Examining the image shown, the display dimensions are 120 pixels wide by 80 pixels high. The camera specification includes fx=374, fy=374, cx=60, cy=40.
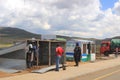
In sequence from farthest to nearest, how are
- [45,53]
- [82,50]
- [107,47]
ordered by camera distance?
1. [107,47]
2. [82,50]
3. [45,53]

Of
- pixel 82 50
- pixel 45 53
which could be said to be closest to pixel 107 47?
pixel 82 50

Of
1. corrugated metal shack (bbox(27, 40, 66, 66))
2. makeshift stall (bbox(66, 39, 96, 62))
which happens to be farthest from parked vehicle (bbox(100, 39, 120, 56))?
corrugated metal shack (bbox(27, 40, 66, 66))

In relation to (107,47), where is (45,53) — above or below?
below

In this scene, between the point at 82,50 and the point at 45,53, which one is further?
the point at 82,50

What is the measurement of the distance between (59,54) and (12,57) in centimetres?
394

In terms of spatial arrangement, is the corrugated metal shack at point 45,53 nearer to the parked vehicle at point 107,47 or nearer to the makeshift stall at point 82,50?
the makeshift stall at point 82,50

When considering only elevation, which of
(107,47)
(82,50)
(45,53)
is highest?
(107,47)

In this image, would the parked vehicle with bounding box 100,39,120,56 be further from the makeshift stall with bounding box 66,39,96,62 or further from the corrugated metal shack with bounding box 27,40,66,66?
the corrugated metal shack with bounding box 27,40,66,66

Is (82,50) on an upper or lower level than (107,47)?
lower

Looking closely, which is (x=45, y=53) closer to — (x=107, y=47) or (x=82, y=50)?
(x=82, y=50)

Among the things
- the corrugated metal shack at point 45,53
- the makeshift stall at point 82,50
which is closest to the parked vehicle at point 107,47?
the makeshift stall at point 82,50

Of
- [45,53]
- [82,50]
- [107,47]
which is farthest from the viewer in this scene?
[107,47]

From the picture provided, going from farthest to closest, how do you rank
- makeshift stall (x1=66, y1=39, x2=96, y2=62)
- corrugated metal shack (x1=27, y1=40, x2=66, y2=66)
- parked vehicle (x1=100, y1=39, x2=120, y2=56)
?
parked vehicle (x1=100, y1=39, x2=120, y2=56) < makeshift stall (x1=66, y1=39, x2=96, y2=62) < corrugated metal shack (x1=27, y1=40, x2=66, y2=66)

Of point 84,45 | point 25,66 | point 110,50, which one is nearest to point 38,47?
point 25,66
